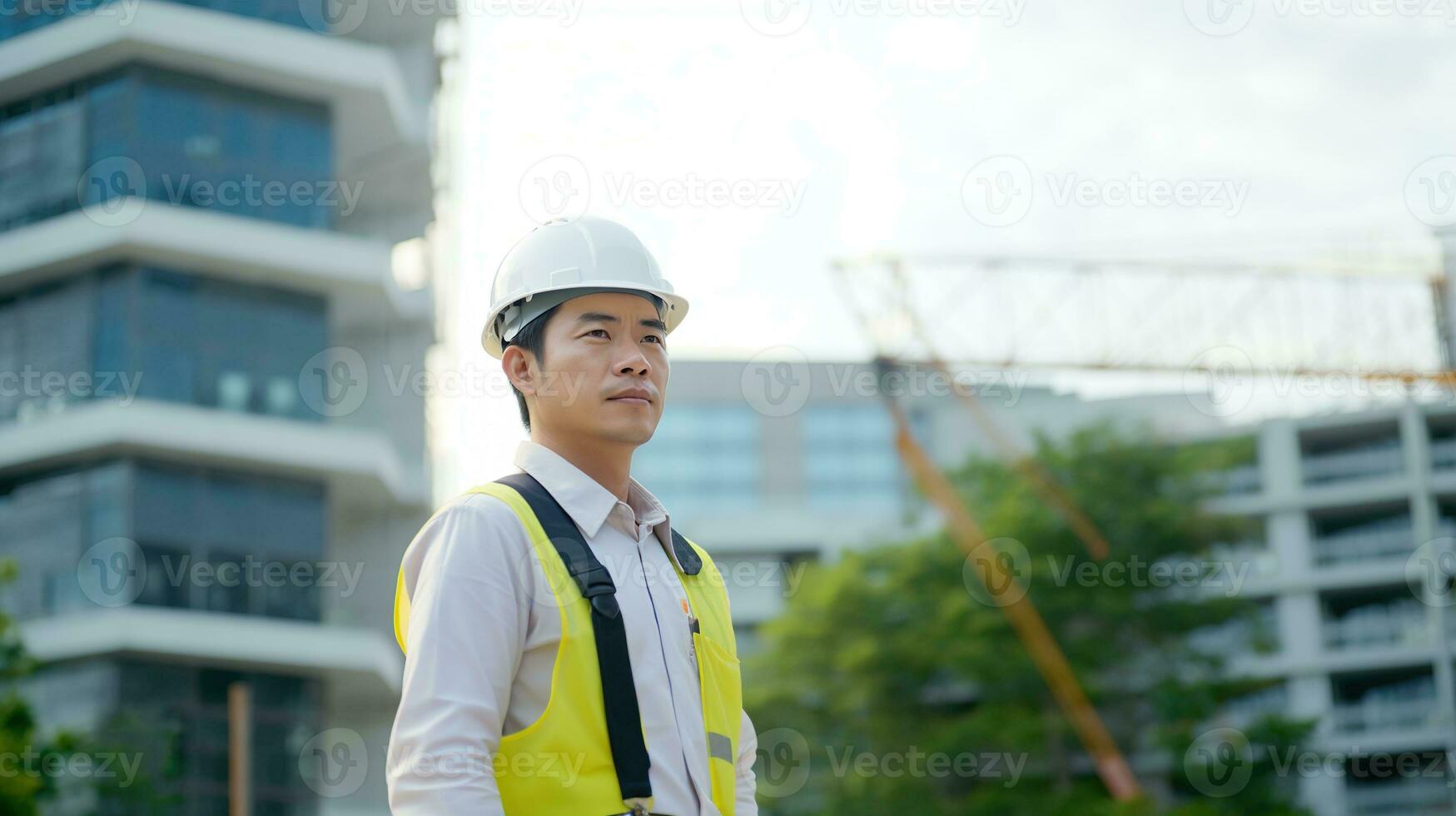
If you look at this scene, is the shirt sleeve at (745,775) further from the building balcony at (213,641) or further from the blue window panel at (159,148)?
the blue window panel at (159,148)

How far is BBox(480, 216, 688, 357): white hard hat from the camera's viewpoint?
3.26m

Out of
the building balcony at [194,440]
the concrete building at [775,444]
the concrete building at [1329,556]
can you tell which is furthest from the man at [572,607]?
the concrete building at [775,444]

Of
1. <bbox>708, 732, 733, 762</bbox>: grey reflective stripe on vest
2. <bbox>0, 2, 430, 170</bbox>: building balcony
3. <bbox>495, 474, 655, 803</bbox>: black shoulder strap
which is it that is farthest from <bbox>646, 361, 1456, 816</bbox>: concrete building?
<bbox>495, 474, 655, 803</bbox>: black shoulder strap

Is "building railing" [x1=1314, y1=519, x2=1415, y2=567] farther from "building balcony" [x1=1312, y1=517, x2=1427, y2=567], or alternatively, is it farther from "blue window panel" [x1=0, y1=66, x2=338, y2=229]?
"blue window panel" [x1=0, y1=66, x2=338, y2=229]

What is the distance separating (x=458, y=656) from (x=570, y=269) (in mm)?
841

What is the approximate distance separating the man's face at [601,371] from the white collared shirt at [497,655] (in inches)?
4.8

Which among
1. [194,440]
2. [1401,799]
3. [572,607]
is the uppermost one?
[194,440]

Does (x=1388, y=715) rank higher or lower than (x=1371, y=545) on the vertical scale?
lower

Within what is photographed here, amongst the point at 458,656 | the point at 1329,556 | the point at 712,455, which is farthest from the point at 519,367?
the point at 712,455

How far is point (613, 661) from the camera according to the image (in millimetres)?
2898

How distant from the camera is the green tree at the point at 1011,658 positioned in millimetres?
38000

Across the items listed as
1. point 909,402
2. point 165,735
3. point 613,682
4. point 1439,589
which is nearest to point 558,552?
point 613,682

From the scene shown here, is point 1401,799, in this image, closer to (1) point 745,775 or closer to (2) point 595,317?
(1) point 745,775

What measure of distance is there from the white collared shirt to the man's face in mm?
123
